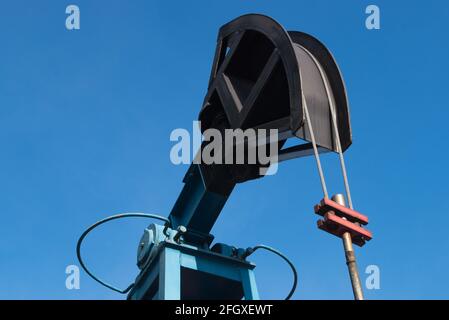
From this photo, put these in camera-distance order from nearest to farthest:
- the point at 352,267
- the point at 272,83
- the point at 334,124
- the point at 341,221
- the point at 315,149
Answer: the point at 352,267 → the point at 341,221 → the point at 315,149 → the point at 334,124 → the point at 272,83

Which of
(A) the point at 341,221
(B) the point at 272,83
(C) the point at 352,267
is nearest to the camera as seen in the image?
(C) the point at 352,267

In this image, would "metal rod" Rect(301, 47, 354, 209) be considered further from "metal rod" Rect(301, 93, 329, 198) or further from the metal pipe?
the metal pipe

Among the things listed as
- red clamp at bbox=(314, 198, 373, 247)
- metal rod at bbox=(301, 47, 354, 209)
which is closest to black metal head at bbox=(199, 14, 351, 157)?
metal rod at bbox=(301, 47, 354, 209)

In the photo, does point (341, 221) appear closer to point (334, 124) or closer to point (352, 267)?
point (352, 267)

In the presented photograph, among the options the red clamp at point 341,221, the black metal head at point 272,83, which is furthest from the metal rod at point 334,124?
the red clamp at point 341,221

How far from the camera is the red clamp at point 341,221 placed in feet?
15.1

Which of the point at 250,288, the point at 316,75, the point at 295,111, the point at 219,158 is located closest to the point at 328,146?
the point at 295,111

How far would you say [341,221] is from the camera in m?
4.63

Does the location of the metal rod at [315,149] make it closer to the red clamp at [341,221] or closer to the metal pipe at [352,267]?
the red clamp at [341,221]

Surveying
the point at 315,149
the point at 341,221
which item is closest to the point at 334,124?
the point at 315,149

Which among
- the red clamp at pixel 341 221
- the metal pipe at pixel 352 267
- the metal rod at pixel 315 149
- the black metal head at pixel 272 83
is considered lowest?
the metal pipe at pixel 352 267

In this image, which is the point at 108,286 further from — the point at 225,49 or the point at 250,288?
the point at 225,49

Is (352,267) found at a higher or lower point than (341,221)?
lower

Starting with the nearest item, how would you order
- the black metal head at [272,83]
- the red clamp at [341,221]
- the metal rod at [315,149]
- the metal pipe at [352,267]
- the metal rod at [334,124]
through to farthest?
1. the metal pipe at [352,267]
2. the red clamp at [341,221]
3. the metal rod at [315,149]
4. the metal rod at [334,124]
5. the black metal head at [272,83]
